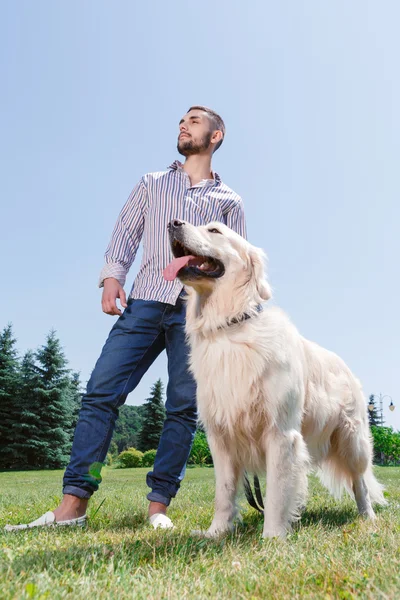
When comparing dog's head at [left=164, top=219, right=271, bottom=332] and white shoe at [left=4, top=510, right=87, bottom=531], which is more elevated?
dog's head at [left=164, top=219, right=271, bottom=332]

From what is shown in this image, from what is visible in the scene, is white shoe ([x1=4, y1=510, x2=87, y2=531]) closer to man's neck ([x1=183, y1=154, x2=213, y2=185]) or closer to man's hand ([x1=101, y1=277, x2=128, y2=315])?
man's hand ([x1=101, y1=277, x2=128, y2=315])

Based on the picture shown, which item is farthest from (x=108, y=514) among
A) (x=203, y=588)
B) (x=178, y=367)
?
(x=203, y=588)

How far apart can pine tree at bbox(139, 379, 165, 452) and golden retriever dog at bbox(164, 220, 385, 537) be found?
100 feet

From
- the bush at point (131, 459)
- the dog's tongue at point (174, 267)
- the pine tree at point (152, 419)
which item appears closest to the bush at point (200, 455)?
the bush at point (131, 459)

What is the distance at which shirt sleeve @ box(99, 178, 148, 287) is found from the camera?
443 cm

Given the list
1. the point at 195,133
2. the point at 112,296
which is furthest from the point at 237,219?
the point at 112,296

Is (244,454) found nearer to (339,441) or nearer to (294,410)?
(294,410)

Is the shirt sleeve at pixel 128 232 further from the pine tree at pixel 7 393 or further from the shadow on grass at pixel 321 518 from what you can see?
the pine tree at pixel 7 393

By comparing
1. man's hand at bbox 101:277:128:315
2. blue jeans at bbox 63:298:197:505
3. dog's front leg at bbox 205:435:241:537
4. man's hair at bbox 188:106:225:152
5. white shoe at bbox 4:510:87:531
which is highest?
man's hair at bbox 188:106:225:152

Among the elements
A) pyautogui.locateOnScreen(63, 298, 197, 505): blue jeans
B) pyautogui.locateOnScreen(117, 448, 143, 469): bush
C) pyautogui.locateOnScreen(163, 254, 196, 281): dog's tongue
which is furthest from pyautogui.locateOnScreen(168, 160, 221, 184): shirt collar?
pyautogui.locateOnScreen(117, 448, 143, 469): bush

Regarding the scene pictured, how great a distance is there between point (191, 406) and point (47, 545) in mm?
1558

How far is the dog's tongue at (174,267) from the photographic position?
3420mm

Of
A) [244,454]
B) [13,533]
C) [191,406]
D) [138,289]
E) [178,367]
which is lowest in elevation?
[13,533]

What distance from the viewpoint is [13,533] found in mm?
3387
